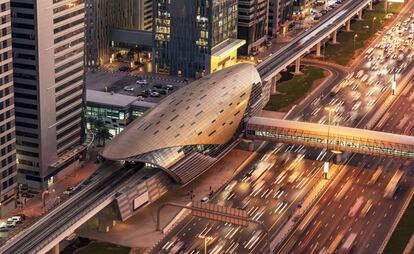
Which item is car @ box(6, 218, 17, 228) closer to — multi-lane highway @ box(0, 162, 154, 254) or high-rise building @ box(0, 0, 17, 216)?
high-rise building @ box(0, 0, 17, 216)

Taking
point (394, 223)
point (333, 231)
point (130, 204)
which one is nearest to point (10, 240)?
point (130, 204)

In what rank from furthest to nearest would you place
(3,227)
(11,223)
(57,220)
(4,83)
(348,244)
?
(4,83), (11,223), (3,227), (348,244), (57,220)

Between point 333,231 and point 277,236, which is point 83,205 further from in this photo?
point 333,231

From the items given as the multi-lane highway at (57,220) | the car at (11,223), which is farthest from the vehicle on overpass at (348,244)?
the car at (11,223)

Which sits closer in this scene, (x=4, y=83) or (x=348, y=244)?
(x=348, y=244)

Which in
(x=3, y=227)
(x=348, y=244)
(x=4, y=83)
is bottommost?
(x=348, y=244)

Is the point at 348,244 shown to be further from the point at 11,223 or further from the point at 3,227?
the point at 3,227

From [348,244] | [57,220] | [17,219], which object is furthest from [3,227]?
[348,244]

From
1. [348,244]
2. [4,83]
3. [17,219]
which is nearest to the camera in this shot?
[348,244]

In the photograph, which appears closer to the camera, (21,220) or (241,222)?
(241,222)

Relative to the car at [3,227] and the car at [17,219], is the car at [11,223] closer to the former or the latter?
the car at [17,219]

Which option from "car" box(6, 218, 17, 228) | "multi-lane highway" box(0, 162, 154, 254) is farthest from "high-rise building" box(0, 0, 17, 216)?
"multi-lane highway" box(0, 162, 154, 254)
